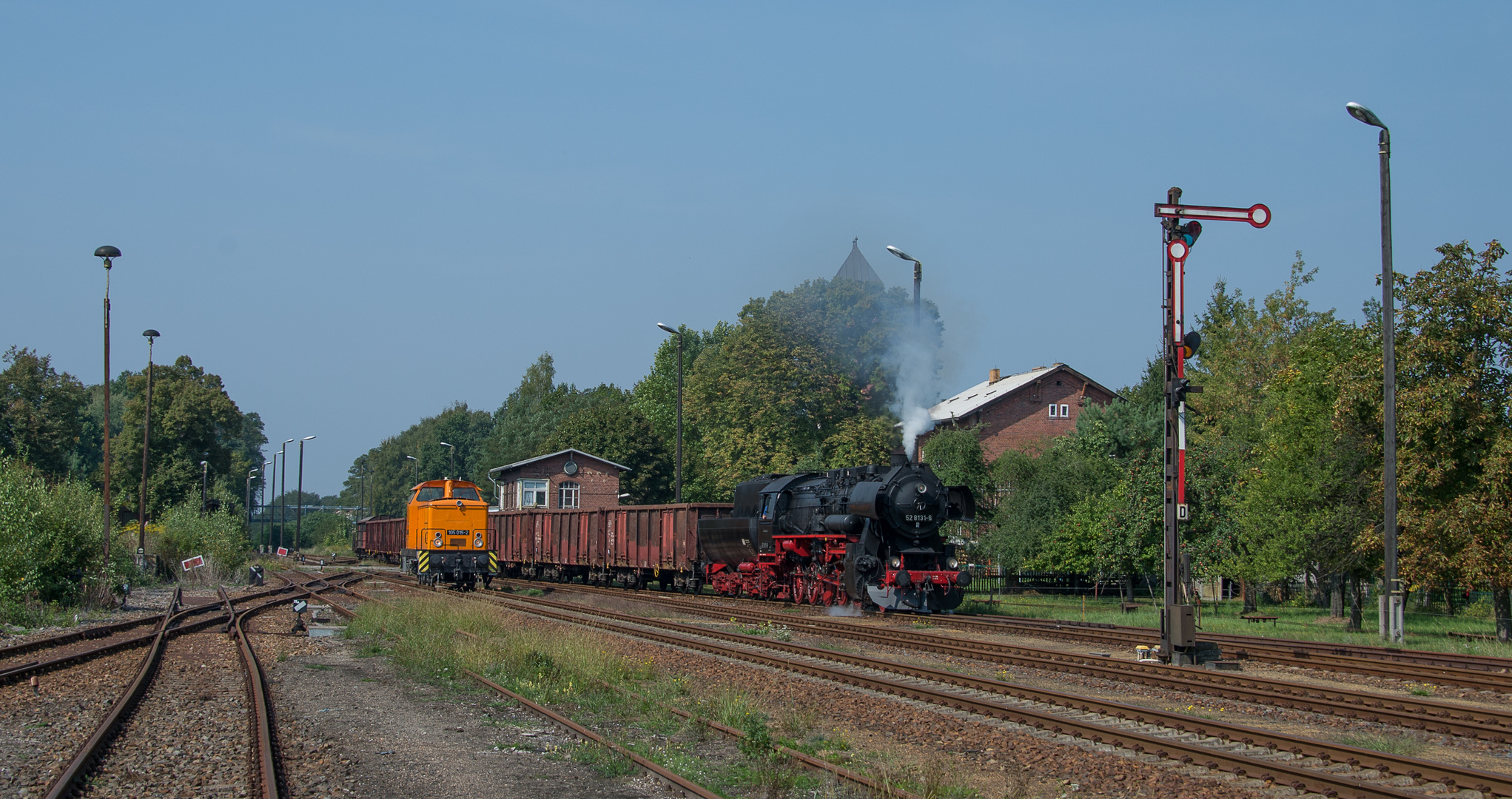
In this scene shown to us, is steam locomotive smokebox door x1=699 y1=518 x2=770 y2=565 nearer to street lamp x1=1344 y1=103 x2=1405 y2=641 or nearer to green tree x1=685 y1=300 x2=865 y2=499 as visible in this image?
street lamp x1=1344 y1=103 x2=1405 y2=641

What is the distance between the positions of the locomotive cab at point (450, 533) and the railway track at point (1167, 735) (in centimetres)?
1767

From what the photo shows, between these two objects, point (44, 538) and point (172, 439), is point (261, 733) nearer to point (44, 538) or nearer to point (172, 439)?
point (44, 538)

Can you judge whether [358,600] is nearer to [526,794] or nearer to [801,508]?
[801,508]

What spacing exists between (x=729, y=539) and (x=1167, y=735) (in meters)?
18.5

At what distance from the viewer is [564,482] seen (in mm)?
57906

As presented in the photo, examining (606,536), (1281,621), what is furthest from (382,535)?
(1281,621)

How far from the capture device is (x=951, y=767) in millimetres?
8422

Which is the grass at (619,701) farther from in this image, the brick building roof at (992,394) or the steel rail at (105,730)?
the brick building roof at (992,394)

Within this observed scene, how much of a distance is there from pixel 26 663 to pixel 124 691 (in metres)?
3.31

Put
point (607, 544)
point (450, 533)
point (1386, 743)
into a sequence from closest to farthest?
1. point (1386, 743)
2. point (450, 533)
3. point (607, 544)

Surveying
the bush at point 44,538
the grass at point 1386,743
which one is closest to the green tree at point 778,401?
the bush at point 44,538

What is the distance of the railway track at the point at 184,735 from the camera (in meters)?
7.82

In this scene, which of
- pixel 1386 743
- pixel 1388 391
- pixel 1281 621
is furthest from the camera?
pixel 1281 621

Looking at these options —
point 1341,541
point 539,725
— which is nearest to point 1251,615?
point 1341,541
